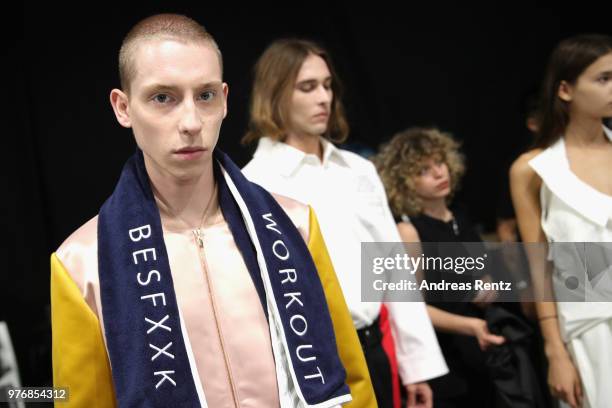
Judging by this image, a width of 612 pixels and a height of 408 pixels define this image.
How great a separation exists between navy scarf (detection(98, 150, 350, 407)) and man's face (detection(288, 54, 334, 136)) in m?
0.74

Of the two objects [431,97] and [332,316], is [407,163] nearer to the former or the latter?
[431,97]

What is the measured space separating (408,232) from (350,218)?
501 millimetres

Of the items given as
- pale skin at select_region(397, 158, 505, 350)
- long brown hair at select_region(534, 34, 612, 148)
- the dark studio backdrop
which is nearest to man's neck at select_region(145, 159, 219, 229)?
pale skin at select_region(397, 158, 505, 350)

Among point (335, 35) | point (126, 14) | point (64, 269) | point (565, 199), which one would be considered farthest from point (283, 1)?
point (64, 269)

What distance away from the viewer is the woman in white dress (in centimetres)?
228

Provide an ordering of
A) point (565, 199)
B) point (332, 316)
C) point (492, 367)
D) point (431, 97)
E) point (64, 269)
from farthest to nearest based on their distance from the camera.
A: point (431, 97) < point (492, 367) < point (565, 199) < point (332, 316) < point (64, 269)

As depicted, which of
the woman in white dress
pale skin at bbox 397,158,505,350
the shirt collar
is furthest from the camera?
pale skin at bbox 397,158,505,350

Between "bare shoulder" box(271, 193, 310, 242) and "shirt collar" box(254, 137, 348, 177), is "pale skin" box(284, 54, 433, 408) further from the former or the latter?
"bare shoulder" box(271, 193, 310, 242)

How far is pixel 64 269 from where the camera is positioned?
5.07ft

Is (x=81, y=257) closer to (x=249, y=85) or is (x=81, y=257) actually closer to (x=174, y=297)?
(x=174, y=297)

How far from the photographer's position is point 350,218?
95.1 inches

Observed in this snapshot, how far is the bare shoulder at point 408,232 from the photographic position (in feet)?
9.27

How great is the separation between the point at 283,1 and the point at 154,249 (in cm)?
236

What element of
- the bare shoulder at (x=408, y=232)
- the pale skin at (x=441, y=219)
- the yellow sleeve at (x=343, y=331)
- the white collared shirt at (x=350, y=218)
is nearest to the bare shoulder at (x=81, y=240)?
the yellow sleeve at (x=343, y=331)
